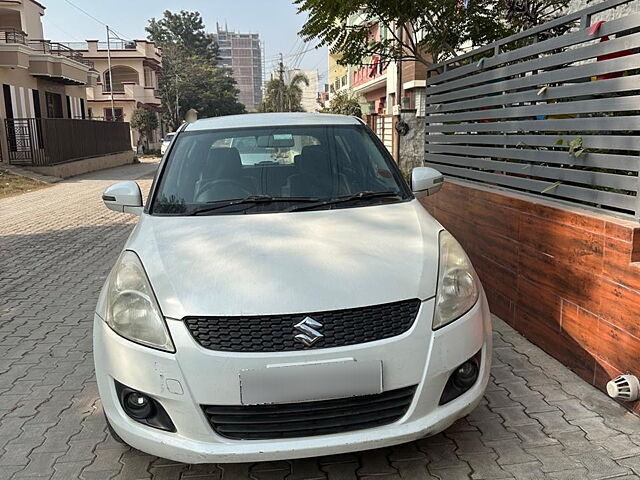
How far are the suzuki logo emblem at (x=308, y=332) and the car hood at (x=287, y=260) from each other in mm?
53

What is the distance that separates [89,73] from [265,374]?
31217 millimetres

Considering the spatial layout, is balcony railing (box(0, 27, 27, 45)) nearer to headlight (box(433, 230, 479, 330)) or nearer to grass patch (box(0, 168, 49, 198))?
grass patch (box(0, 168, 49, 198))

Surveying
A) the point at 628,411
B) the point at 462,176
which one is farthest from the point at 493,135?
the point at 628,411

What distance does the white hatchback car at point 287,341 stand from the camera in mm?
2338

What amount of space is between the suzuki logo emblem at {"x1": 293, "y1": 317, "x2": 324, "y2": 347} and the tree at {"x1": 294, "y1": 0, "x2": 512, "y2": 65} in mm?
5701

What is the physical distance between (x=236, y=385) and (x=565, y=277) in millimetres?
2355

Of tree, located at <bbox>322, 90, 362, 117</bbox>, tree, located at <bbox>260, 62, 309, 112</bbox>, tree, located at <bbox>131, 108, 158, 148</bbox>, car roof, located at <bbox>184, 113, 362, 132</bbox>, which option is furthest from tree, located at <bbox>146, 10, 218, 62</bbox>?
car roof, located at <bbox>184, 113, 362, 132</bbox>

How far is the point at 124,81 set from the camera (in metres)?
50.0

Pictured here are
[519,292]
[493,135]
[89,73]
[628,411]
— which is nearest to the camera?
[628,411]

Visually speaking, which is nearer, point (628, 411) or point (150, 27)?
point (628, 411)

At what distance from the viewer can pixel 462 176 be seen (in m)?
5.93

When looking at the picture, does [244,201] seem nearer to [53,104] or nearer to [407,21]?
[407,21]

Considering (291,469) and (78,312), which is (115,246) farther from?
(291,469)

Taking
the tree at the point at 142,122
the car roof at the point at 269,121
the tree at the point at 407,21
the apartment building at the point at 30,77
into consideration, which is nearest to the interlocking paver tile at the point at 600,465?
the car roof at the point at 269,121
